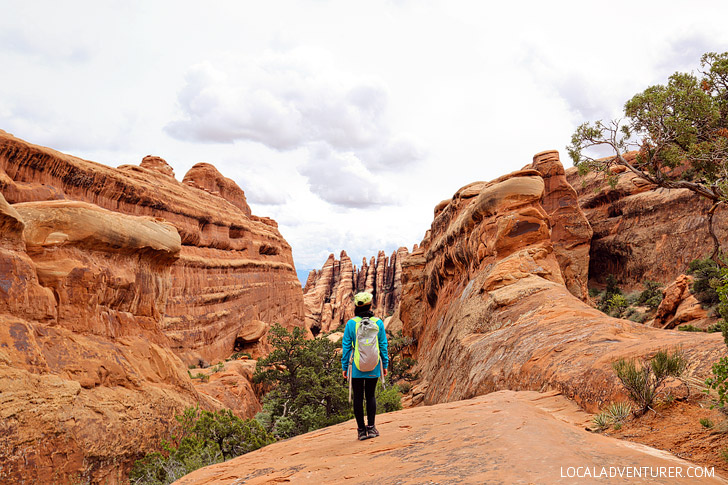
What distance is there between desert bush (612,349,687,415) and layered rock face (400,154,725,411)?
61 cm

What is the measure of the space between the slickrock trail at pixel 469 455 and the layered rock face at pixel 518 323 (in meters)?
1.40

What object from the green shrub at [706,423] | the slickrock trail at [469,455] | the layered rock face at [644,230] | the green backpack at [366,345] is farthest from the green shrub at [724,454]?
the layered rock face at [644,230]

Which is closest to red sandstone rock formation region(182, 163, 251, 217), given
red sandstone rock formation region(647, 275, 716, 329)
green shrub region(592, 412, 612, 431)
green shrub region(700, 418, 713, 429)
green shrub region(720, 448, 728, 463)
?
red sandstone rock formation region(647, 275, 716, 329)

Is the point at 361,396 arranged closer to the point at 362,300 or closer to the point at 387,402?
the point at 362,300

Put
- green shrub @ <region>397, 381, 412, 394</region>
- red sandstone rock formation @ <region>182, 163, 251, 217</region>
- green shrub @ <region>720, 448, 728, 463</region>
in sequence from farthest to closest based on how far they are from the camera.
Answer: red sandstone rock formation @ <region>182, 163, 251, 217</region>
green shrub @ <region>397, 381, 412, 394</region>
green shrub @ <region>720, 448, 728, 463</region>

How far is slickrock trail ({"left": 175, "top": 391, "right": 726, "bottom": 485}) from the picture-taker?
3.77 m

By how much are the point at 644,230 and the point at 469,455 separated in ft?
147

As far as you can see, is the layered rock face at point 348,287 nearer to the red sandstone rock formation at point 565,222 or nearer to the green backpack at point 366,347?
the red sandstone rock formation at point 565,222

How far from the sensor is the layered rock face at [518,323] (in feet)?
26.2

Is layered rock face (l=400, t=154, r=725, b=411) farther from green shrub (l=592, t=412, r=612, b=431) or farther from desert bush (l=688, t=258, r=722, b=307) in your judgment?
desert bush (l=688, t=258, r=722, b=307)

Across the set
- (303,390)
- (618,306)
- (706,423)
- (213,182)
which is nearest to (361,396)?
(706,423)

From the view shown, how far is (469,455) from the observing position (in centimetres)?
447

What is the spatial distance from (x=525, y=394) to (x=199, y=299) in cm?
3280

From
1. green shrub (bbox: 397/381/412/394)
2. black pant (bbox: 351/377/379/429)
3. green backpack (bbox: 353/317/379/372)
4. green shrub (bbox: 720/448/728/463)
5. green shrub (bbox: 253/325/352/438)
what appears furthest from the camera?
green shrub (bbox: 397/381/412/394)
